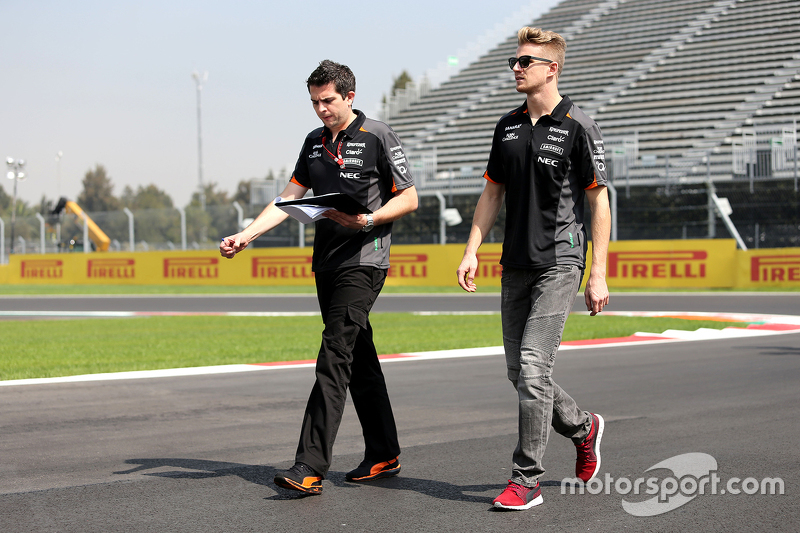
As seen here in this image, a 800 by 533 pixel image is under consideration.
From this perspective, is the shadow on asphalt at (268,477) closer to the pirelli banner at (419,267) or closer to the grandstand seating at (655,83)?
the pirelli banner at (419,267)

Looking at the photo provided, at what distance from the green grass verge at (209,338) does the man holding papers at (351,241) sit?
507 cm

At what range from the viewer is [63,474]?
15.1 feet

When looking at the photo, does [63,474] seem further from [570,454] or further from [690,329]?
[690,329]

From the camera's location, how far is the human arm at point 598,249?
4.02 metres

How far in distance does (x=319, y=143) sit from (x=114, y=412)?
118 inches

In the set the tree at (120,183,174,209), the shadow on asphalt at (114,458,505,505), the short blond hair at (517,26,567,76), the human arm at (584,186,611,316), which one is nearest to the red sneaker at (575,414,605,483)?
the shadow on asphalt at (114,458,505,505)

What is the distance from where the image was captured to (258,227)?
4555 mm

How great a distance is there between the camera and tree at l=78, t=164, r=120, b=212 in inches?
4439

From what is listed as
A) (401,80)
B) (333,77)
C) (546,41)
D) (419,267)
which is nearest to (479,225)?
(546,41)

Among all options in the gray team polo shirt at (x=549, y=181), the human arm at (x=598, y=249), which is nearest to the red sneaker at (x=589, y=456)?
the human arm at (x=598, y=249)

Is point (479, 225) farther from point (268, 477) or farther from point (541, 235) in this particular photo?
point (268, 477)

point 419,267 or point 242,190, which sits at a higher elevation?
point 242,190

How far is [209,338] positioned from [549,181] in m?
9.41

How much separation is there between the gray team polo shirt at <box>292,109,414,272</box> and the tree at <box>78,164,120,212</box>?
372 feet
